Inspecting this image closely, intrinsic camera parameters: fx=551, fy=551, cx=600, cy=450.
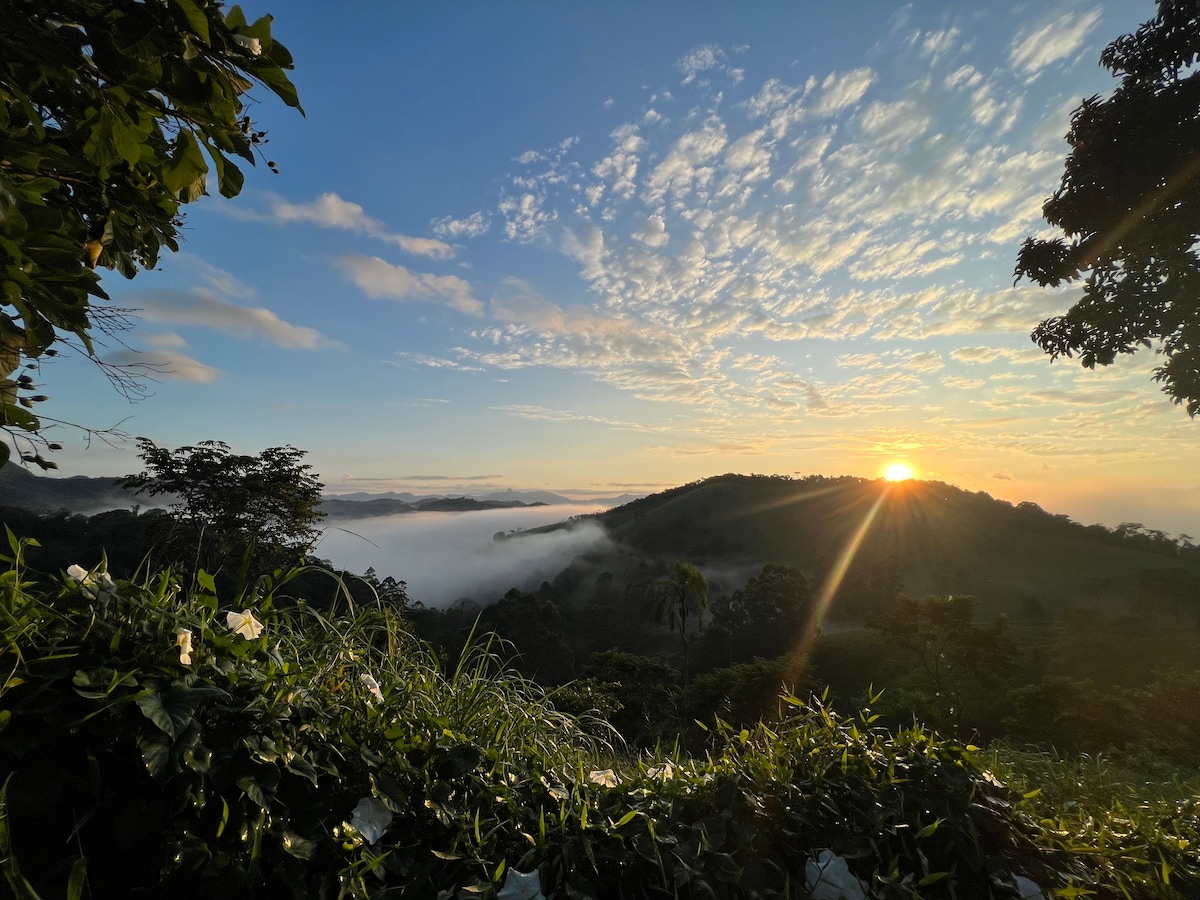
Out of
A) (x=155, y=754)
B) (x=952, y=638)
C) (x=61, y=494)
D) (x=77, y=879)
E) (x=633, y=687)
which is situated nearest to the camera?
(x=77, y=879)

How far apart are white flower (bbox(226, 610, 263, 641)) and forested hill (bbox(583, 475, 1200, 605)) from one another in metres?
71.5

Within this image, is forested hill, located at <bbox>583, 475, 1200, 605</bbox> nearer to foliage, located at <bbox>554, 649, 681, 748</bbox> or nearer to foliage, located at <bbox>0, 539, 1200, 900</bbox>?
foliage, located at <bbox>554, 649, 681, 748</bbox>

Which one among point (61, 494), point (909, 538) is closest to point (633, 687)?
point (61, 494)

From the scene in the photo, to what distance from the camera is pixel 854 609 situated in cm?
5866

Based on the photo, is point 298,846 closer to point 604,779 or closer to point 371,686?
point 371,686

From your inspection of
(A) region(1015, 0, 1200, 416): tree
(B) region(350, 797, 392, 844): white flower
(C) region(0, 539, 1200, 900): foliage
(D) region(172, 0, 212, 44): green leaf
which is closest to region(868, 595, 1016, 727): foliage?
(A) region(1015, 0, 1200, 416): tree

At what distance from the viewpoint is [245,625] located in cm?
152

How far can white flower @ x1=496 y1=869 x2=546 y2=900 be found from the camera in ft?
4.00

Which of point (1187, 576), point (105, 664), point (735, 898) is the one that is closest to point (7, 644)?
point (105, 664)

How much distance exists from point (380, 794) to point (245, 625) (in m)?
0.61

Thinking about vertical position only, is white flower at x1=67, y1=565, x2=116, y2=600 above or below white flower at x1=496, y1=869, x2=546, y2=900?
above

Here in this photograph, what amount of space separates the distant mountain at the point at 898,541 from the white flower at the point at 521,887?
66582mm

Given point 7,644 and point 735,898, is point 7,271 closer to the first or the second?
point 7,644

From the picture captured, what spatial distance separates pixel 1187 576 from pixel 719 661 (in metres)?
33.1
